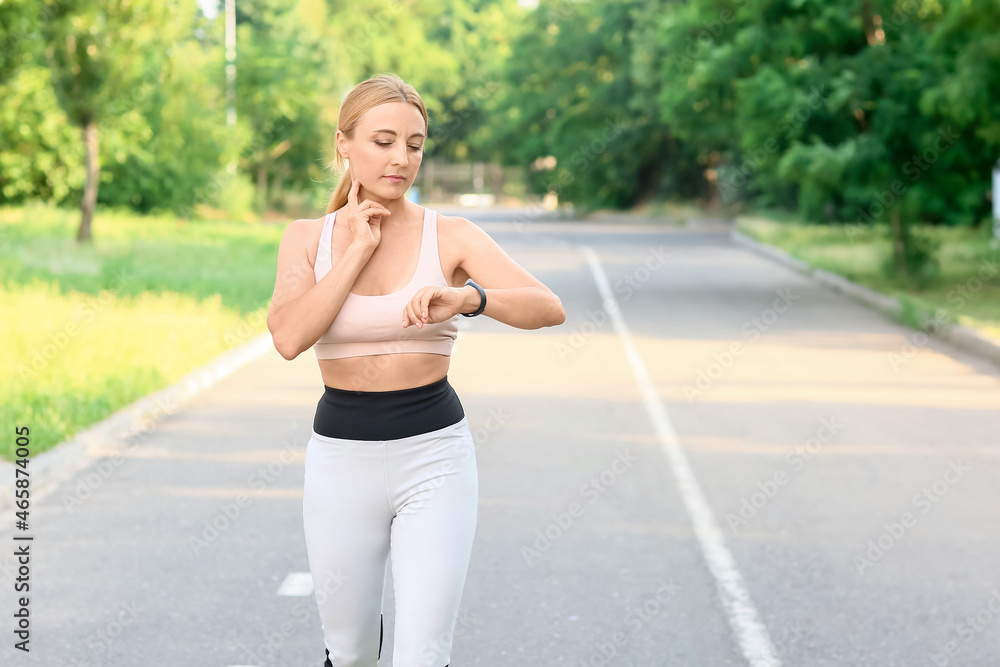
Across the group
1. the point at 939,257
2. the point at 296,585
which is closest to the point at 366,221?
the point at 296,585

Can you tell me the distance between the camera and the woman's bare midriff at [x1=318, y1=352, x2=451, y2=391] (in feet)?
10.3

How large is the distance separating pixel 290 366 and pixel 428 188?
80.3 meters

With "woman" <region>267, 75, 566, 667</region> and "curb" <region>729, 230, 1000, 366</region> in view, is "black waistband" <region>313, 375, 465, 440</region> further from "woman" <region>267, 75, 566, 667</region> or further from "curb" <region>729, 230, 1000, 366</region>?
"curb" <region>729, 230, 1000, 366</region>

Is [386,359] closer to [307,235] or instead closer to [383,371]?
[383,371]

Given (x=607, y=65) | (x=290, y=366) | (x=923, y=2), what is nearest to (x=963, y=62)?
(x=923, y=2)

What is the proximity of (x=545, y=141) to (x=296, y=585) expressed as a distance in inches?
2307

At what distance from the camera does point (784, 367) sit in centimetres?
1305

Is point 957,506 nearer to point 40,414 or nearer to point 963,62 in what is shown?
point 40,414

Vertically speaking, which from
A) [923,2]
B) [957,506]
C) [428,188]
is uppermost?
[923,2]

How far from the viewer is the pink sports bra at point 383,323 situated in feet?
10.2

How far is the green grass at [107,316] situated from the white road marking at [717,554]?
4.26m

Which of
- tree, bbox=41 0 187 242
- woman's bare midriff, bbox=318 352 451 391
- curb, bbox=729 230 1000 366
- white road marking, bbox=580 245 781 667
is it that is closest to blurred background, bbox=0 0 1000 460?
tree, bbox=41 0 187 242

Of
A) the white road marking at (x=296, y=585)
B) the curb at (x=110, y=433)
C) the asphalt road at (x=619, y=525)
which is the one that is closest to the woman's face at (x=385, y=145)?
the asphalt road at (x=619, y=525)

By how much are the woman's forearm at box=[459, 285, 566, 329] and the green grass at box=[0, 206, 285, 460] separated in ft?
19.2
